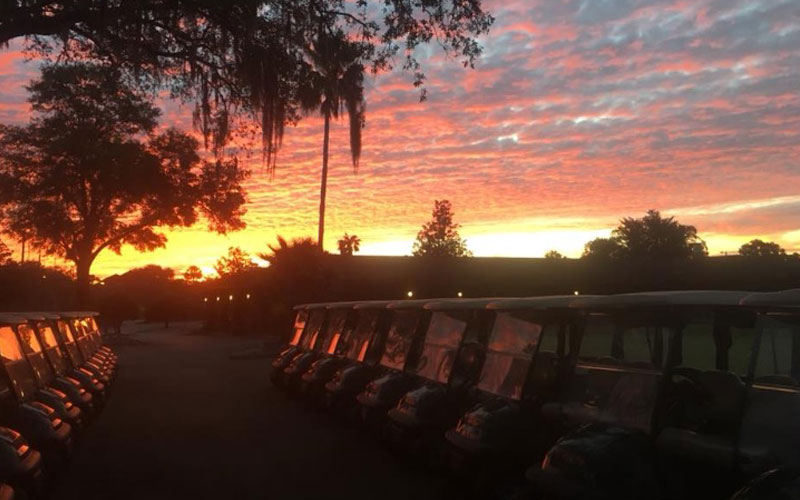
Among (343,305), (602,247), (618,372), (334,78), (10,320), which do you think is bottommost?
(618,372)

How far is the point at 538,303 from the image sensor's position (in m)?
7.11

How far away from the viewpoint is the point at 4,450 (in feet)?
20.0

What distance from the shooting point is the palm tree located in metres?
12.5

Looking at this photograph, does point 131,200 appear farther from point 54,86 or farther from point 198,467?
point 198,467

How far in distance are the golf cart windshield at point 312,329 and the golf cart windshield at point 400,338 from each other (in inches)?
165

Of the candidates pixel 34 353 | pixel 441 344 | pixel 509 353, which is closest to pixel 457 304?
pixel 441 344

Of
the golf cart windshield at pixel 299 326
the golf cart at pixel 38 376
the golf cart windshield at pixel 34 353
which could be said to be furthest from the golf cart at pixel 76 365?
the golf cart windshield at pixel 299 326

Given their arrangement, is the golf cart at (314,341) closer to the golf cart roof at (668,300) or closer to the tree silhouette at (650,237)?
the golf cart roof at (668,300)

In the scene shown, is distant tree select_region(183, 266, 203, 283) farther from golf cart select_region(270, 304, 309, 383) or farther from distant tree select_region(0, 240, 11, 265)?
golf cart select_region(270, 304, 309, 383)

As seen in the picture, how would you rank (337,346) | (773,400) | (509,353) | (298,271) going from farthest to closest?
(298,271) < (337,346) < (509,353) < (773,400)

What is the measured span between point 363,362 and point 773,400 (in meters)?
7.39

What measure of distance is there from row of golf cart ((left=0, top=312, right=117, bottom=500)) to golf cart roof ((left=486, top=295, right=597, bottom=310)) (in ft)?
13.6

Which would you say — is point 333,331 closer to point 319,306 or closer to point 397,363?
point 319,306

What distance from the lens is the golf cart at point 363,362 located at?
1155 cm
